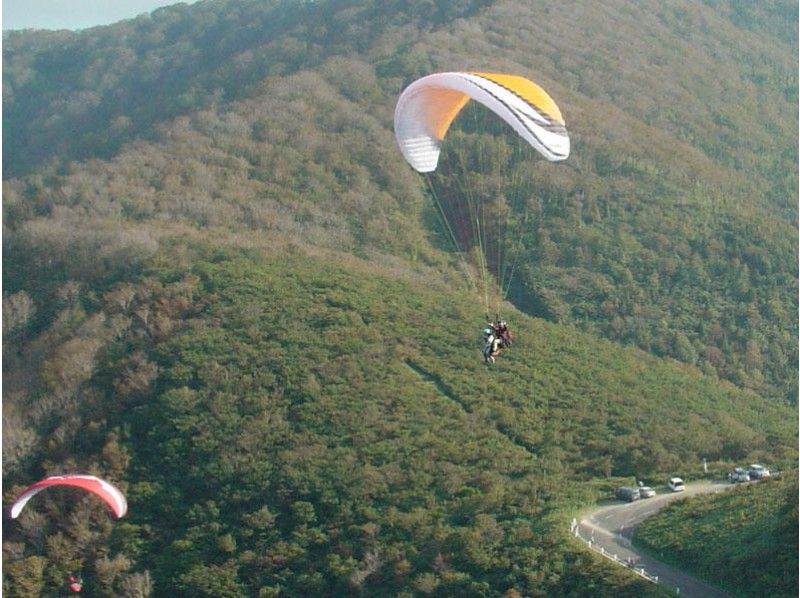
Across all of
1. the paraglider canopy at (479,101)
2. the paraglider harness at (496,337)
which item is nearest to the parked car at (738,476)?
the paraglider harness at (496,337)

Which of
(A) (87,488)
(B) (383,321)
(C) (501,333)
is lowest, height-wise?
(B) (383,321)

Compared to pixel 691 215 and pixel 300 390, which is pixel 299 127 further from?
pixel 300 390

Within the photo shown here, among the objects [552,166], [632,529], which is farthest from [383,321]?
[552,166]

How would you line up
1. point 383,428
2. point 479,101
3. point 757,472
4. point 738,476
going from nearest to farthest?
point 479,101 < point 738,476 < point 757,472 < point 383,428

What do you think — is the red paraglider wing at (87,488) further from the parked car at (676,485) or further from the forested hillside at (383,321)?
the parked car at (676,485)

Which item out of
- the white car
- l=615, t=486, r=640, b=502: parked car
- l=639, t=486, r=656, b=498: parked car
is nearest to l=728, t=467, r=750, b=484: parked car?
the white car

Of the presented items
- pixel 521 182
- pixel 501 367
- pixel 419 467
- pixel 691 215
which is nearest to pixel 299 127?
pixel 521 182

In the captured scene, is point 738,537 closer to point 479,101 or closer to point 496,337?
point 496,337
